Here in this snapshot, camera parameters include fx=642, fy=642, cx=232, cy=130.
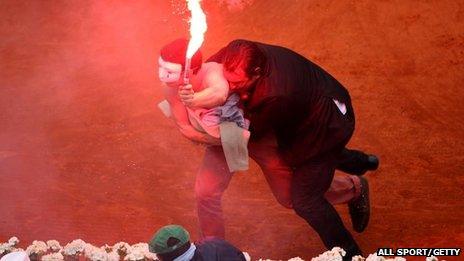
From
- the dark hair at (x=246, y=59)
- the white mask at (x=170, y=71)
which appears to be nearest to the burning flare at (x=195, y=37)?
Result: the white mask at (x=170, y=71)

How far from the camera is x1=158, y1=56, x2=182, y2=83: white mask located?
432 centimetres

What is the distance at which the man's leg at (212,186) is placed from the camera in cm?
498

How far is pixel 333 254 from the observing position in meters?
4.46

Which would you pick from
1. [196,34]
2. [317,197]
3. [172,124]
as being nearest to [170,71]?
[196,34]

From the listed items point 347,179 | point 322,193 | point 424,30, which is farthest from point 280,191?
point 424,30

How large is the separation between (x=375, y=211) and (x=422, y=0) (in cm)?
344

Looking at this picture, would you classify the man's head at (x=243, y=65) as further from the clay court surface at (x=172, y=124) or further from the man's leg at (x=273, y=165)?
the clay court surface at (x=172, y=124)

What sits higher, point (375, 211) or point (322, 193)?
point (322, 193)

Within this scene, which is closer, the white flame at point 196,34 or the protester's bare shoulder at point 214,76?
the white flame at point 196,34

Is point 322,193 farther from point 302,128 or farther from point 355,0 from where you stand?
point 355,0

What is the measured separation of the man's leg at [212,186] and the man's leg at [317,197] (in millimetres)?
579

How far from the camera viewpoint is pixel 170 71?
4336 millimetres

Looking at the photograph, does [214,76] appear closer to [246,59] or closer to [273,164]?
[246,59]

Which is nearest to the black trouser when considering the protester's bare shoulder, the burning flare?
the protester's bare shoulder
